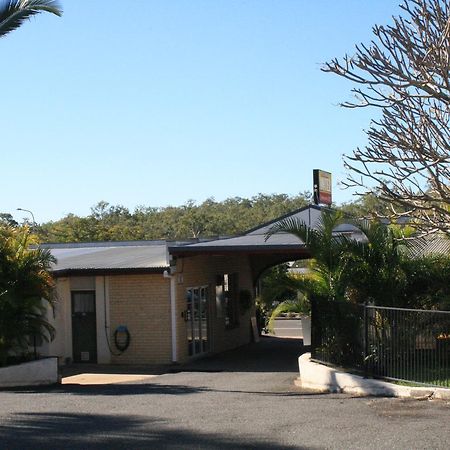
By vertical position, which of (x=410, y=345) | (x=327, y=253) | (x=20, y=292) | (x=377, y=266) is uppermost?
(x=327, y=253)

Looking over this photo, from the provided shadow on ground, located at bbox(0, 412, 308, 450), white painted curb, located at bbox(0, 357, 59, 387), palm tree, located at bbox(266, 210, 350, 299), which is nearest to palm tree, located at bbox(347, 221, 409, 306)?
palm tree, located at bbox(266, 210, 350, 299)

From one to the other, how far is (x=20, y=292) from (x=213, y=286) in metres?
10.0

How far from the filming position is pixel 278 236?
22.8 metres

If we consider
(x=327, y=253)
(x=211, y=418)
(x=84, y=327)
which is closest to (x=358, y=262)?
(x=327, y=253)

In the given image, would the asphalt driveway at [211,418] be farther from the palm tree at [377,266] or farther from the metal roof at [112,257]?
the metal roof at [112,257]

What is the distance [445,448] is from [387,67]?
6.02 metres

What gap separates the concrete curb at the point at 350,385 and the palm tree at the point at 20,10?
8.05 metres

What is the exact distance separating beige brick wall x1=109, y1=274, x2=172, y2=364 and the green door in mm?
619

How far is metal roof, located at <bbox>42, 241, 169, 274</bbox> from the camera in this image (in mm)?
21894

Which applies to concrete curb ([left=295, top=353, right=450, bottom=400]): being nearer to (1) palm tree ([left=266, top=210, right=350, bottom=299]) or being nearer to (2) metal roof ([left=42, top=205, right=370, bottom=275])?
Result: (1) palm tree ([left=266, top=210, right=350, bottom=299])

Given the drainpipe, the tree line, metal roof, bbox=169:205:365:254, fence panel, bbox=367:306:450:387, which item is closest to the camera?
fence panel, bbox=367:306:450:387

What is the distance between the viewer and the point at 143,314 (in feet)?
72.9

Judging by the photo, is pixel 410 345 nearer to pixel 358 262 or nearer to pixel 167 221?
pixel 358 262

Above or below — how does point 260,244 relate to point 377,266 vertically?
above
